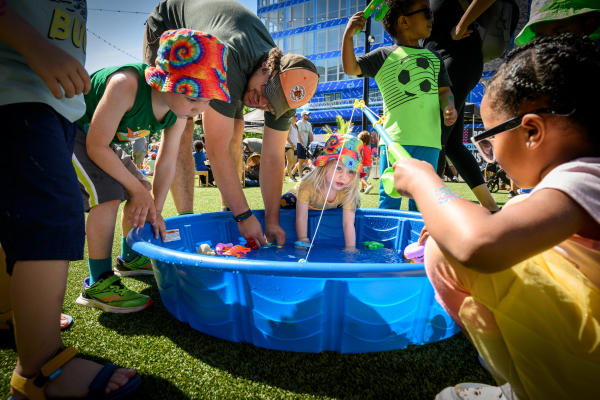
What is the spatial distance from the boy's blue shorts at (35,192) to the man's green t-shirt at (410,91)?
4.85 ft

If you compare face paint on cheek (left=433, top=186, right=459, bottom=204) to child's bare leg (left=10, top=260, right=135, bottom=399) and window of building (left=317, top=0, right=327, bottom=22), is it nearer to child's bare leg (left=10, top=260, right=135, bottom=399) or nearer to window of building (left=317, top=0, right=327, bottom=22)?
child's bare leg (left=10, top=260, right=135, bottom=399)

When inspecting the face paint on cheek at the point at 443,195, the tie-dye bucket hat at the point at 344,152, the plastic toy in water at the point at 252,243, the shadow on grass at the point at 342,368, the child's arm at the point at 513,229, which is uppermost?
the tie-dye bucket hat at the point at 344,152

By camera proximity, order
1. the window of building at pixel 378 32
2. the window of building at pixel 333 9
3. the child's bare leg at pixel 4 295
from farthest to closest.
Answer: the window of building at pixel 333 9 → the window of building at pixel 378 32 → the child's bare leg at pixel 4 295

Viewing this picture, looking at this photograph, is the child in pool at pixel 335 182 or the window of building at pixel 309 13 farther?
the window of building at pixel 309 13

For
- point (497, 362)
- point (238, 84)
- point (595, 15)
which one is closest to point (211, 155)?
point (238, 84)

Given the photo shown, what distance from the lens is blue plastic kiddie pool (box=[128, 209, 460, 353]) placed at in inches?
33.9

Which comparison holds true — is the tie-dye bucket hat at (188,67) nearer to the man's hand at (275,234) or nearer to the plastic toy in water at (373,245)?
the man's hand at (275,234)

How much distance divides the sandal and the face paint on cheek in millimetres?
826

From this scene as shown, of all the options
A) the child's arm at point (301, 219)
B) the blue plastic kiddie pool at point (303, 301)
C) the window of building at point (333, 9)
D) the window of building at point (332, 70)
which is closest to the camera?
the blue plastic kiddie pool at point (303, 301)

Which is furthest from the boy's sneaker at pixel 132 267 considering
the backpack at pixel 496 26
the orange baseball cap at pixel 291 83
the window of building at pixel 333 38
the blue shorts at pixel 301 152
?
the window of building at pixel 333 38

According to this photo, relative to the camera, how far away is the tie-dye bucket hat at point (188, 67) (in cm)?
127

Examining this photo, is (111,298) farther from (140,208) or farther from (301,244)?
(301,244)

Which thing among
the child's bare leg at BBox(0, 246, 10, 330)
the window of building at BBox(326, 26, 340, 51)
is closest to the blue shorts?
the child's bare leg at BBox(0, 246, 10, 330)

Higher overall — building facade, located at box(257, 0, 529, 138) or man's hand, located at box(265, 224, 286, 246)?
building facade, located at box(257, 0, 529, 138)
